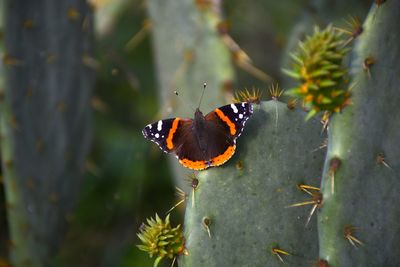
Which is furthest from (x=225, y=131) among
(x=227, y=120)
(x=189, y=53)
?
(x=189, y=53)

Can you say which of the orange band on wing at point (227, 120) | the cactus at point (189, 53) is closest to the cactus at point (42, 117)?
the cactus at point (189, 53)

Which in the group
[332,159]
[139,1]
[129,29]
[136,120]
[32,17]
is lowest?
[136,120]

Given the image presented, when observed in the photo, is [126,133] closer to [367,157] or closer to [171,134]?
[171,134]

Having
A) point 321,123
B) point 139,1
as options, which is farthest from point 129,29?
point 321,123

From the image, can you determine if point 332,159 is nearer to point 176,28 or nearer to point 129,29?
point 176,28

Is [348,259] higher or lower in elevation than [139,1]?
higher

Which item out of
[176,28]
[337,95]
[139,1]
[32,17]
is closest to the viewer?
[337,95]
